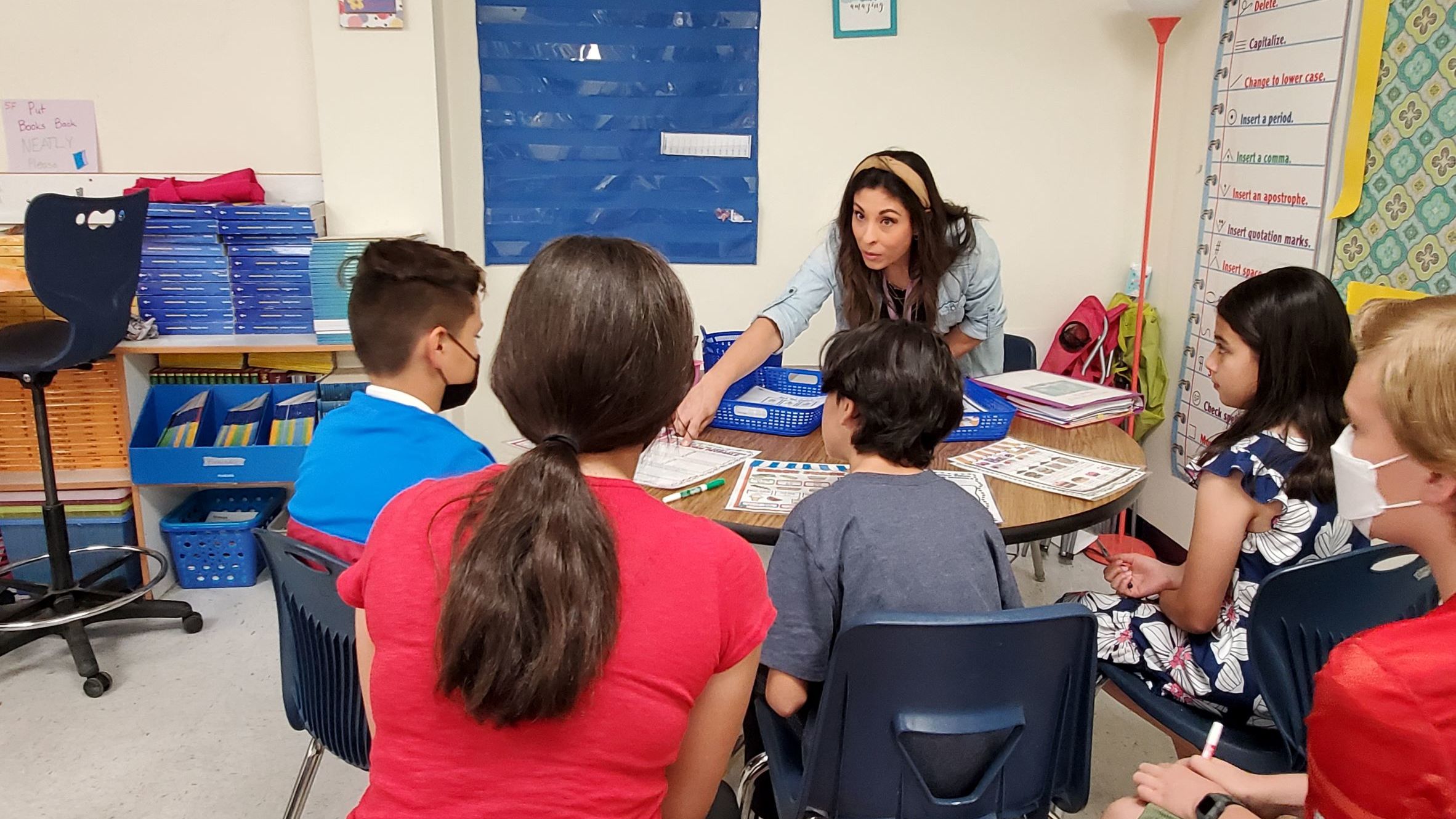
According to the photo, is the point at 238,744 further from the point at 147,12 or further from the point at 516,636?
the point at 147,12

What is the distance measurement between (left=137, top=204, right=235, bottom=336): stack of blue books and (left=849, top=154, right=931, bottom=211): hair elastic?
6.70 ft

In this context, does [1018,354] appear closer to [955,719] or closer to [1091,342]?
[1091,342]

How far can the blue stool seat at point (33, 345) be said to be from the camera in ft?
8.02

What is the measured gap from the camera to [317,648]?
58.2 inches

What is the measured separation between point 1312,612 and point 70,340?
2738mm

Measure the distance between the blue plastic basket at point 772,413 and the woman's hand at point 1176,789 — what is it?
1.00m

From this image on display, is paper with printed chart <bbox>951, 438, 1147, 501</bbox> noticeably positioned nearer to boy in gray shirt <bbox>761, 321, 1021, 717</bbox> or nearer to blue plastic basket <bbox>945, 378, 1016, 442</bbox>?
blue plastic basket <bbox>945, 378, 1016, 442</bbox>

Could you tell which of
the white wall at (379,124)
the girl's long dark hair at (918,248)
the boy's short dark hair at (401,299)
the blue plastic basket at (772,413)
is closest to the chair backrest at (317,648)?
the boy's short dark hair at (401,299)

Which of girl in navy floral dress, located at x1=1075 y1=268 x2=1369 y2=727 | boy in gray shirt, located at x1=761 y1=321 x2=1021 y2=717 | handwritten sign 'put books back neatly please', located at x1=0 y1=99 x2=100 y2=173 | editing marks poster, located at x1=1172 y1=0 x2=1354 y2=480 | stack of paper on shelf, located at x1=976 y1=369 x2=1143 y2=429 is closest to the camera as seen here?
boy in gray shirt, located at x1=761 y1=321 x2=1021 y2=717

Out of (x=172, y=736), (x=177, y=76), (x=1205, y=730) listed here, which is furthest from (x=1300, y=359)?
(x=177, y=76)

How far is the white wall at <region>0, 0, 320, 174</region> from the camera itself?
133 inches

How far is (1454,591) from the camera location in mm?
941

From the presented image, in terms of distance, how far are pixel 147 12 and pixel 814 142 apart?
7.71 feet

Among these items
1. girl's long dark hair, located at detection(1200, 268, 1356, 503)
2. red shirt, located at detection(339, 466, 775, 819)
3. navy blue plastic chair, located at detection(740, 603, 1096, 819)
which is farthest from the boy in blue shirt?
girl's long dark hair, located at detection(1200, 268, 1356, 503)
